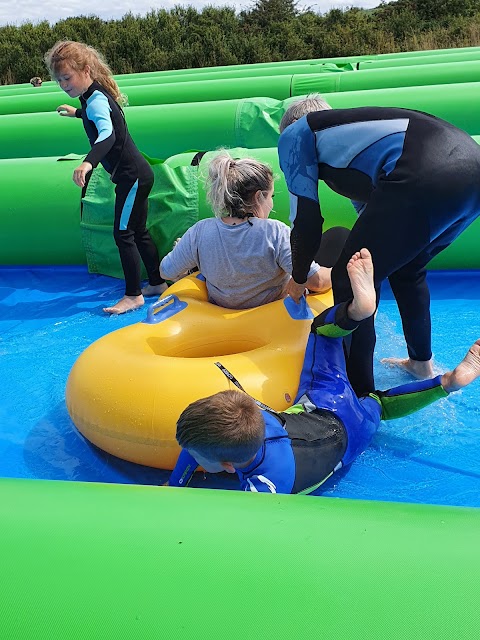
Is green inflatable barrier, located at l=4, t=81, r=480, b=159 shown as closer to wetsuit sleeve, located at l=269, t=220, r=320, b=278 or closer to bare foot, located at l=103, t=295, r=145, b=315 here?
bare foot, located at l=103, t=295, r=145, b=315

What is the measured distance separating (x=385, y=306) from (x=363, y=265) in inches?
52.9

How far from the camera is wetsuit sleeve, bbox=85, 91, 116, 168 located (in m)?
2.81

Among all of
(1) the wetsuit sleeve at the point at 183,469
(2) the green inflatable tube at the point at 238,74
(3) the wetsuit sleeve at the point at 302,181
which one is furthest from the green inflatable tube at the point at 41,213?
(2) the green inflatable tube at the point at 238,74

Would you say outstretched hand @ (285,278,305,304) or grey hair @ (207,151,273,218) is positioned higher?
grey hair @ (207,151,273,218)

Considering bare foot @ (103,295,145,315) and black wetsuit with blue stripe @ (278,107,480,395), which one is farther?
bare foot @ (103,295,145,315)

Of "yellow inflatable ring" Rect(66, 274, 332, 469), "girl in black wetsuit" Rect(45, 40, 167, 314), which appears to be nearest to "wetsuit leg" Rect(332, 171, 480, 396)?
"yellow inflatable ring" Rect(66, 274, 332, 469)

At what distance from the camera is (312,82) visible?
17.5ft

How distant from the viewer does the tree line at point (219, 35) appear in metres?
14.7

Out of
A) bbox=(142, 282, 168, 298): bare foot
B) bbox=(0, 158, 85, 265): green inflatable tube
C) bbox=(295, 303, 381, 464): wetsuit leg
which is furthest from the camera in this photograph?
bbox=(0, 158, 85, 265): green inflatable tube

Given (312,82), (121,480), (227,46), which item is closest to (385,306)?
(121,480)

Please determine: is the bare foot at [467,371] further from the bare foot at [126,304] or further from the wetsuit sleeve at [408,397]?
the bare foot at [126,304]

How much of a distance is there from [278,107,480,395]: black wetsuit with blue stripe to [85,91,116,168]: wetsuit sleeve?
1.23 meters

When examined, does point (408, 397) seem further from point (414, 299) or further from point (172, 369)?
point (172, 369)

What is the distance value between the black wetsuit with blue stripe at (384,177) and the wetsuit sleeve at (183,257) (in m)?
0.49
